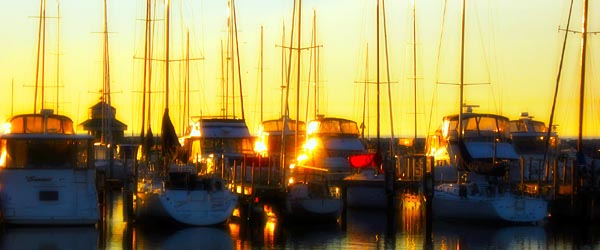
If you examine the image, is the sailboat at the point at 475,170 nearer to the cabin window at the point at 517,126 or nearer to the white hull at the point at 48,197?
the cabin window at the point at 517,126

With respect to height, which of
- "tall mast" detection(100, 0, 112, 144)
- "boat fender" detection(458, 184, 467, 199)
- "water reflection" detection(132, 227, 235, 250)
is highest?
"tall mast" detection(100, 0, 112, 144)

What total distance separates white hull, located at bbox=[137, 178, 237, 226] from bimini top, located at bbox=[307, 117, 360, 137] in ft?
59.2

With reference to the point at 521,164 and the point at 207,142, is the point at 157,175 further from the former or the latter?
the point at 521,164

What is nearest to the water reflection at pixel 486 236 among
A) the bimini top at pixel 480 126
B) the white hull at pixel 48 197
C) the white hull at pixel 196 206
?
the bimini top at pixel 480 126

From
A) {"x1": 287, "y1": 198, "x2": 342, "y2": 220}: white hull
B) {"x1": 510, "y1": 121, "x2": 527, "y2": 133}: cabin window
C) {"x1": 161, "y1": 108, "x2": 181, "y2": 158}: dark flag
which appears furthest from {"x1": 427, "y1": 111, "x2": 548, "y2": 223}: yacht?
{"x1": 161, "y1": 108, "x2": 181, "y2": 158}: dark flag

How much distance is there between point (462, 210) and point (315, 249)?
417 inches

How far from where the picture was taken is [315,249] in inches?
1761

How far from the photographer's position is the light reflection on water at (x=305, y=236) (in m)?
44.8

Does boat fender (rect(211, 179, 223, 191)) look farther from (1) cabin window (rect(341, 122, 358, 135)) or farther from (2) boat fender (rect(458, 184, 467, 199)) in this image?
(1) cabin window (rect(341, 122, 358, 135))

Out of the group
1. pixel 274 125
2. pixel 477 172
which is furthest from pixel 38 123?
pixel 274 125

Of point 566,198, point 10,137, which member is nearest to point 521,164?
point 566,198

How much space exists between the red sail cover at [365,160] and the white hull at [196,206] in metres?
13.4

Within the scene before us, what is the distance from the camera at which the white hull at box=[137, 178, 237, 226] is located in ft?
157

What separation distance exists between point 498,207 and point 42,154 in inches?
663
